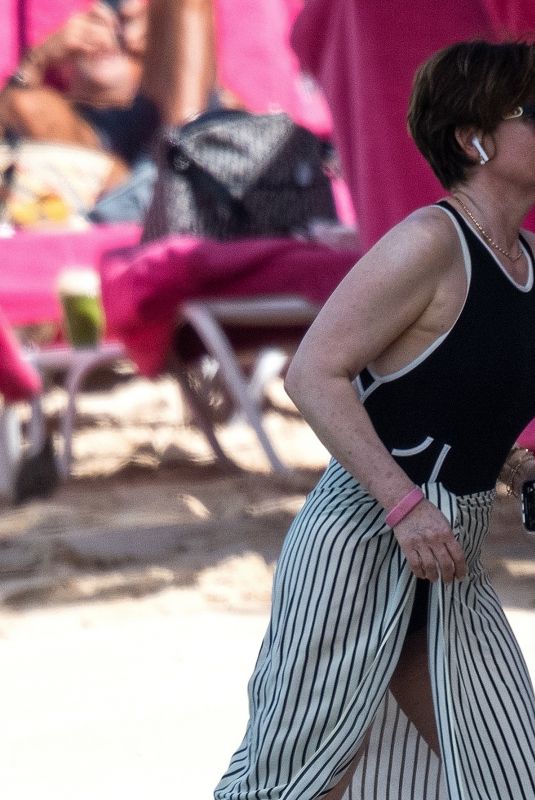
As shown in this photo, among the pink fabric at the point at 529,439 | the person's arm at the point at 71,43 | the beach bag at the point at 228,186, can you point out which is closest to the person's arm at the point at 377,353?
the pink fabric at the point at 529,439

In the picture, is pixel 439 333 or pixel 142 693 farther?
Answer: pixel 142 693

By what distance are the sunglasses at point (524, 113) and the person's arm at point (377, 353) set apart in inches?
6.8

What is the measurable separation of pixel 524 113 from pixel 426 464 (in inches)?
17.7

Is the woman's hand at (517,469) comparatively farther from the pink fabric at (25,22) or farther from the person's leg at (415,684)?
the pink fabric at (25,22)

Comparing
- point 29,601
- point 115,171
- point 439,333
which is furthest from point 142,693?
point 115,171

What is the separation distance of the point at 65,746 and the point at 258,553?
1.60 metres

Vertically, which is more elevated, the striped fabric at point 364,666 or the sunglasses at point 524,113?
the sunglasses at point 524,113

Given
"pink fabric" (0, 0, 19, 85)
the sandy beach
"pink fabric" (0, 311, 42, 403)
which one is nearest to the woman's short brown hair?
the sandy beach

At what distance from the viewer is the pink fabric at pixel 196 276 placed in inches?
202

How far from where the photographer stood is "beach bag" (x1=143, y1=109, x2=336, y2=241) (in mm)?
5809

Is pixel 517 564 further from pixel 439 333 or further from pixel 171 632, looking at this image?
pixel 439 333

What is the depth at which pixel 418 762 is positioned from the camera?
1.99m

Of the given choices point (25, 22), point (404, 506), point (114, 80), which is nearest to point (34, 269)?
point (114, 80)

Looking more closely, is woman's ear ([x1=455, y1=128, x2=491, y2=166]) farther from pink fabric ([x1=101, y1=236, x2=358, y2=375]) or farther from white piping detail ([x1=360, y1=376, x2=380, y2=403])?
pink fabric ([x1=101, y1=236, x2=358, y2=375])
